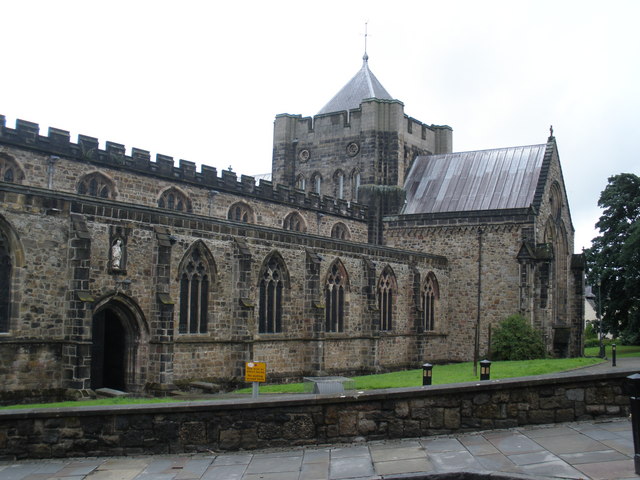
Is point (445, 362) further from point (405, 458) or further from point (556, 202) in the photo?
point (405, 458)

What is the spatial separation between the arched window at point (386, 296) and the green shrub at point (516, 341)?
538 centimetres

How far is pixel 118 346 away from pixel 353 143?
955 inches

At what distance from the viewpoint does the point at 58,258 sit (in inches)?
768

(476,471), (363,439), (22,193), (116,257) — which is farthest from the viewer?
(116,257)

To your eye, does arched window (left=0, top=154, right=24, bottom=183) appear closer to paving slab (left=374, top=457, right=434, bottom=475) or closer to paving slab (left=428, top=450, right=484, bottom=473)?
paving slab (left=374, top=457, right=434, bottom=475)

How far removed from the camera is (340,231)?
38.6m

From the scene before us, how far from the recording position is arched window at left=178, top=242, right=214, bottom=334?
2289 centimetres

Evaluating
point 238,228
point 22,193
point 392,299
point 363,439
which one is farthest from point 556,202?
Answer: point 363,439

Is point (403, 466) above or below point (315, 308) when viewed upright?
below

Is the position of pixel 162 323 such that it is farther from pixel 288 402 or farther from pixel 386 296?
pixel 386 296

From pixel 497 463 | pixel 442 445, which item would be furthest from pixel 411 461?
pixel 497 463

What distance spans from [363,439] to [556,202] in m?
33.2

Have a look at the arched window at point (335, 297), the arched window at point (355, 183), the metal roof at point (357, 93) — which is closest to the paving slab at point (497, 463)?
the arched window at point (335, 297)

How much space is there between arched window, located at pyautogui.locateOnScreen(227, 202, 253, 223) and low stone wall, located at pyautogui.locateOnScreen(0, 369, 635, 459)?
22.4 meters
